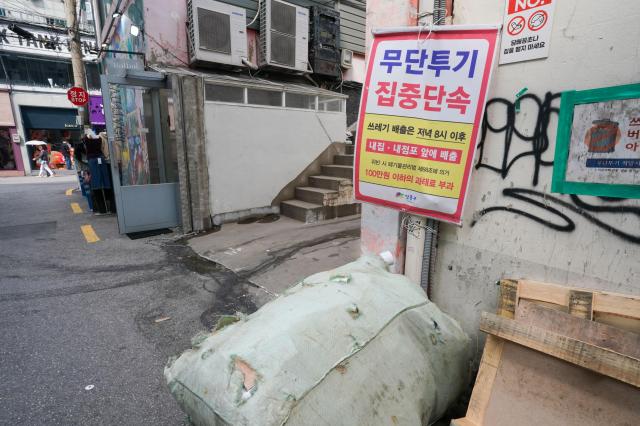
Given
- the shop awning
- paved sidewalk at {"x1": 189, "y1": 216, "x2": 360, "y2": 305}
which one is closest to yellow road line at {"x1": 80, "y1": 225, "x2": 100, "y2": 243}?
paved sidewalk at {"x1": 189, "y1": 216, "x2": 360, "y2": 305}

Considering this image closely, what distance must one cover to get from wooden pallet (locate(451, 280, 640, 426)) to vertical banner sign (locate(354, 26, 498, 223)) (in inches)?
29.5

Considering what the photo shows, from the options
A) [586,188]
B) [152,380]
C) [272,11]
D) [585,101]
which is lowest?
[152,380]

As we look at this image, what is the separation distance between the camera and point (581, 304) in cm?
181

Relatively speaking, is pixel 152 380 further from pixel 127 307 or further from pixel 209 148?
pixel 209 148

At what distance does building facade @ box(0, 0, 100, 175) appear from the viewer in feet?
57.7

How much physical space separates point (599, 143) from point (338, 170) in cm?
601

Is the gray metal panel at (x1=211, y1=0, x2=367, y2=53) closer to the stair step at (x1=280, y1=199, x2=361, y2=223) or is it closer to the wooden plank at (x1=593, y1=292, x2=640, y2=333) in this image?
the stair step at (x1=280, y1=199, x2=361, y2=223)

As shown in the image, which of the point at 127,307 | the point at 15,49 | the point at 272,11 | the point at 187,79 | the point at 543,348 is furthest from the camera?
the point at 15,49

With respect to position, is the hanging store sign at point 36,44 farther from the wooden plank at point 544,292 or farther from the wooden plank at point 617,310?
the wooden plank at point 617,310

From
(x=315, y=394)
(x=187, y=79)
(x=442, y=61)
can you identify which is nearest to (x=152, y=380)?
(x=315, y=394)

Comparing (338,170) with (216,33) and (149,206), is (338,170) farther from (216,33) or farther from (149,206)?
(149,206)

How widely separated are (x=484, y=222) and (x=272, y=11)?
714 cm

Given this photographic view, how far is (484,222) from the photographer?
92.1 inches

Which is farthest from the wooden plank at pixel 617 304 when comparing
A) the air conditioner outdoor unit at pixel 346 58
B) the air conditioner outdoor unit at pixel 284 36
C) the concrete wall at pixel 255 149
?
the air conditioner outdoor unit at pixel 346 58
